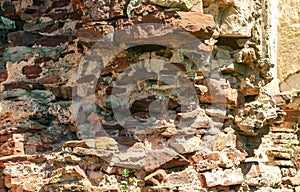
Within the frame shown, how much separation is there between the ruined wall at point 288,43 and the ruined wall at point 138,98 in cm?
99

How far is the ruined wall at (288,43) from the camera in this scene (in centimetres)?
588

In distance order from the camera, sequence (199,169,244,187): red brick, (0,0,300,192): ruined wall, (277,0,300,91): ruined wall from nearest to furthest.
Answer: (0,0,300,192): ruined wall
(199,169,244,187): red brick
(277,0,300,91): ruined wall

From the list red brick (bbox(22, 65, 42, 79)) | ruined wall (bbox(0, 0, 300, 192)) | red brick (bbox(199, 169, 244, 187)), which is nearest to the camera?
ruined wall (bbox(0, 0, 300, 192))

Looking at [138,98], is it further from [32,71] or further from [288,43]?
[288,43]

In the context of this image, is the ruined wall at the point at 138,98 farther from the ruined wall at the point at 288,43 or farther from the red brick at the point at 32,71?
the ruined wall at the point at 288,43

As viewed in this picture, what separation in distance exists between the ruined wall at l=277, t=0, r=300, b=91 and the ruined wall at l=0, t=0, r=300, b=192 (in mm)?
989

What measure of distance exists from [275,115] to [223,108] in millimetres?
675

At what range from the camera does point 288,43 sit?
19.5ft

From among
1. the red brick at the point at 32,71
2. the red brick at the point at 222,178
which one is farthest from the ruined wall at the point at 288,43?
the red brick at the point at 32,71

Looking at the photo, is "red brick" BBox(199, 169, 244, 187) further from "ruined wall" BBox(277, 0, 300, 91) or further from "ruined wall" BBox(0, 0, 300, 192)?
"ruined wall" BBox(277, 0, 300, 91)

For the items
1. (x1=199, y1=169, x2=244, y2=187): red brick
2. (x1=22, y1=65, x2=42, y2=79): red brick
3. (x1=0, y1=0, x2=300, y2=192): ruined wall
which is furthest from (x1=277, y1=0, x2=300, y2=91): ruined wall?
(x1=22, y1=65, x2=42, y2=79): red brick

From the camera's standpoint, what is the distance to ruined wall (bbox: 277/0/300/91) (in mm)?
5875

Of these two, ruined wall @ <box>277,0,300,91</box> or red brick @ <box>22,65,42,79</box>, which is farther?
ruined wall @ <box>277,0,300,91</box>

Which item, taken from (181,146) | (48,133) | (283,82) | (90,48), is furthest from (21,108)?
(283,82)
